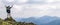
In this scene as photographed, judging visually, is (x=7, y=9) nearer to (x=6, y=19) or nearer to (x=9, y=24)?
(x=6, y=19)

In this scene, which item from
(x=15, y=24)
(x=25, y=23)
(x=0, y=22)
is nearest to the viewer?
(x=0, y=22)

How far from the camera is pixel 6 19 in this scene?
99.6 meters

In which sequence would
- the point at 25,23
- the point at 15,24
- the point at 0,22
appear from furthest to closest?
the point at 25,23 → the point at 15,24 → the point at 0,22

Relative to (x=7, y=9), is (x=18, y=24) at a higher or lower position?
lower

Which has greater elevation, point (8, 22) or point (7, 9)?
point (7, 9)

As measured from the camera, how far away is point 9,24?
303 ft

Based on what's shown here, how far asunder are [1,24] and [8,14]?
10.9 meters

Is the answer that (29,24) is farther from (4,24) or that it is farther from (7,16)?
(4,24)

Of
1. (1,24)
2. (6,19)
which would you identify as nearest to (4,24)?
(1,24)

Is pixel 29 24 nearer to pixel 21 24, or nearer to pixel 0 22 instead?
pixel 21 24

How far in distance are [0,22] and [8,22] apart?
539cm

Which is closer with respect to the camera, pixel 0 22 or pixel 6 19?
pixel 0 22

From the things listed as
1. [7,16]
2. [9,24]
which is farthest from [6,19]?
[9,24]

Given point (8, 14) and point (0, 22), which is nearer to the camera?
point (0, 22)
